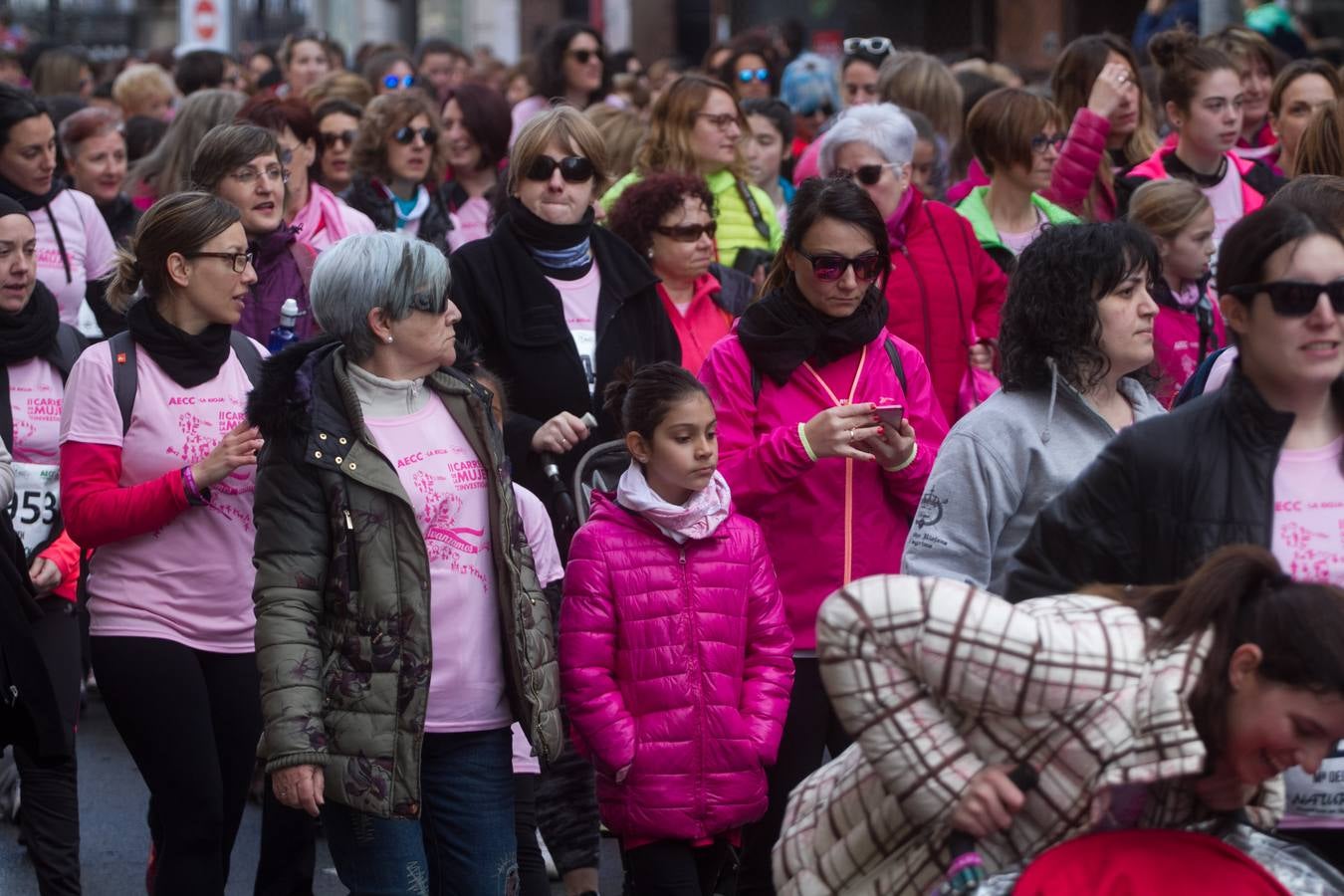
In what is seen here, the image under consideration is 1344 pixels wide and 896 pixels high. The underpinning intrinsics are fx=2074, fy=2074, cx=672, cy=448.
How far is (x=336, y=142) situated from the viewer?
31.4 ft

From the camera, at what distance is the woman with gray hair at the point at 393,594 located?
4.61 meters

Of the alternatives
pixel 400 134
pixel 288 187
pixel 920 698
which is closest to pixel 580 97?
pixel 400 134

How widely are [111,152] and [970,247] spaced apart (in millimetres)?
4308

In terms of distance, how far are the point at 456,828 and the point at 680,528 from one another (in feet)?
3.02

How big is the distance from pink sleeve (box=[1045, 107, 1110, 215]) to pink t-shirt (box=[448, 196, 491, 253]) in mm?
2593

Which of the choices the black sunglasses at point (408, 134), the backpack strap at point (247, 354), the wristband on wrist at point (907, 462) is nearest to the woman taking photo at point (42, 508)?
the backpack strap at point (247, 354)

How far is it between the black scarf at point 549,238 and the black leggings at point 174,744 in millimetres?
1856

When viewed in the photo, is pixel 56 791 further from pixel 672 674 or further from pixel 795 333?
pixel 795 333

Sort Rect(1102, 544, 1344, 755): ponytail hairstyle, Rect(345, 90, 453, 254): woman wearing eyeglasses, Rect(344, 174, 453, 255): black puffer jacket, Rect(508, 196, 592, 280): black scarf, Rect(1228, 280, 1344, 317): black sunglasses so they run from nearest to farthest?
1. Rect(1102, 544, 1344, 755): ponytail hairstyle
2. Rect(1228, 280, 1344, 317): black sunglasses
3. Rect(508, 196, 592, 280): black scarf
4. Rect(344, 174, 453, 255): black puffer jacket
5. Rect(345, 90, 453, 254): woman wearing eyeglasses

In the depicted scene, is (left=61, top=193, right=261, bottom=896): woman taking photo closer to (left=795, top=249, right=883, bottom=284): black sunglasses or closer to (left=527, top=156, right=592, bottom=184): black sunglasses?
(left=527, top=156, right=592, bottom=184): black sunglasses

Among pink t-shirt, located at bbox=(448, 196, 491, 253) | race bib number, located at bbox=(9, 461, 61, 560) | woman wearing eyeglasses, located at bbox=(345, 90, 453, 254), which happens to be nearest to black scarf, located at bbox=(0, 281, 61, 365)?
race bib number, located at bbox=(9, 461, 61, 560)

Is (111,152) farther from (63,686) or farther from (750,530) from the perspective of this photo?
(750,530)

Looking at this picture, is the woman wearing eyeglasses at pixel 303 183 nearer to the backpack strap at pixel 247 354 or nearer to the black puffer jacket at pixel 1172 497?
the backpack strap at pixel 247 354

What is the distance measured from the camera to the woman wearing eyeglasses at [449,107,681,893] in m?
6.39
